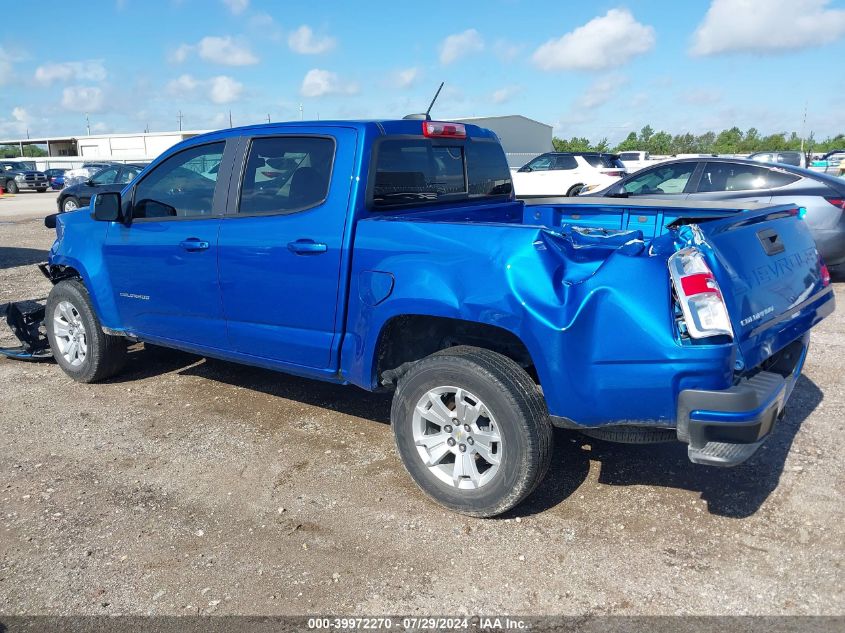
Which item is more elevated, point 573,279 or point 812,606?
point 573,279

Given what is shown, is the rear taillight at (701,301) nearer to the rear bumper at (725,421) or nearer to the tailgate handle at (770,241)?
the rear bumper at (725,421)

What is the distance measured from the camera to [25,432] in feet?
15.6

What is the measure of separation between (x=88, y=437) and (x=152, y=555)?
66.2 inches

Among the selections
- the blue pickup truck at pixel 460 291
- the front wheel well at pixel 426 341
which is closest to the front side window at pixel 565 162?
the blue pickup truck at pixel 460 291

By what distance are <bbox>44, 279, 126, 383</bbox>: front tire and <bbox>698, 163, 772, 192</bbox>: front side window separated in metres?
7.22

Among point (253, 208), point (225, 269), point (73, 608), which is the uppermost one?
point (253, 208)

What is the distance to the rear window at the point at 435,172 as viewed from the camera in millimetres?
4055

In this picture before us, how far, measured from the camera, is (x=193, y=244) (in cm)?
450

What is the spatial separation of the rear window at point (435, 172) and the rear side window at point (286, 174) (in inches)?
12.6

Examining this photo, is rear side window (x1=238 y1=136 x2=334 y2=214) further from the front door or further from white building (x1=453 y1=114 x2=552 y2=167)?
white building (x1=453 y1=114 x2=552 y2=167)

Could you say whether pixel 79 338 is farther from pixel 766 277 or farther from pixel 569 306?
pixel 766 277

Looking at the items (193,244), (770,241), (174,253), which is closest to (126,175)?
(174,253)

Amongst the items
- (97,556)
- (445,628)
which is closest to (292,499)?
(97,556)

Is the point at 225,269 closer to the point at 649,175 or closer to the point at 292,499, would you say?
the point at 292,499
